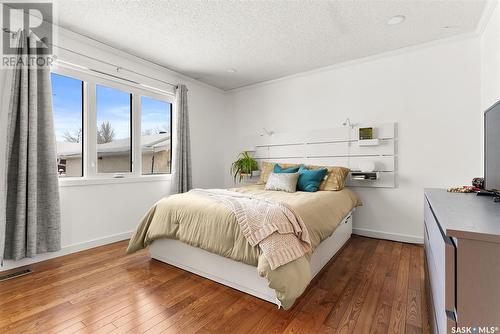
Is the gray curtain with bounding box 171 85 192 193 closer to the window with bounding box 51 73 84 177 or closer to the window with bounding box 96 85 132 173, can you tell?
the window with bounding box 96 85 132 173

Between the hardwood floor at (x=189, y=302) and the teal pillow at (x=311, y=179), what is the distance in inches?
37.8

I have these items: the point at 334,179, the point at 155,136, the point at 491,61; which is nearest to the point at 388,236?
the point at 334,179

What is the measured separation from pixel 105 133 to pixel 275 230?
8.86ft

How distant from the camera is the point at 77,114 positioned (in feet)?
9.39

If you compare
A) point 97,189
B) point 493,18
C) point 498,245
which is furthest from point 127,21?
point 493,18

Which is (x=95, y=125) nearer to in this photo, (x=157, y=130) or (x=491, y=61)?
(x=157, y=130)

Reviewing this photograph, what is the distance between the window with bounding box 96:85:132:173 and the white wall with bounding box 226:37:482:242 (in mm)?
2755

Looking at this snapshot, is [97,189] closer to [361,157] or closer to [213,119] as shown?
[213,119]

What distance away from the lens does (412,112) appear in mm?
2994

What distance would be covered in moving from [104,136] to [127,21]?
4.75 feet

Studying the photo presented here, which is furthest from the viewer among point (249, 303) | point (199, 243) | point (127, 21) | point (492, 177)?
point (127, 21)

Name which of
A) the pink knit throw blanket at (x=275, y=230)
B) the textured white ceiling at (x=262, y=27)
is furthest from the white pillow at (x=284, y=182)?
the textured white ceiling at (x=262, y=27)

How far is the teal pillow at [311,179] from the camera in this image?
3018 mm

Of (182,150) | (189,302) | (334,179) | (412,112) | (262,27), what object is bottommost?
(189,302)
